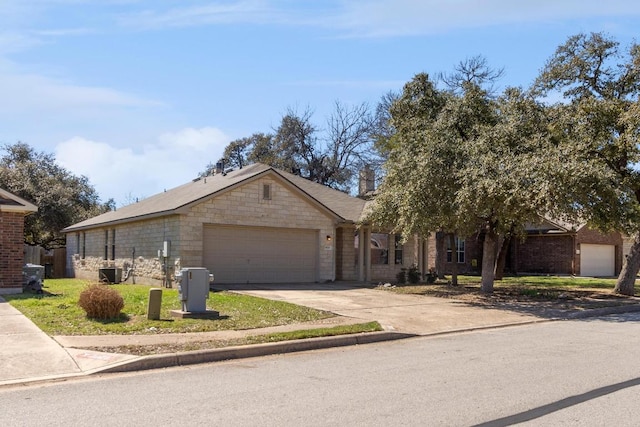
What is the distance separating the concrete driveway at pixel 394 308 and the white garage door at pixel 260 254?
103 centimetres

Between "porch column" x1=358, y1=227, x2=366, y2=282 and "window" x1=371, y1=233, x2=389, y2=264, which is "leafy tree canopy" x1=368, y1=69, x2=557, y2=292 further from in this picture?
"window" x1=371, y1=233, x2=389, y2=264

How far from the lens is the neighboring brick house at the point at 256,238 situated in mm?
21125

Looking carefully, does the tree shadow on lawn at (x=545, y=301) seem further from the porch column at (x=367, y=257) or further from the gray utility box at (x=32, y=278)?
the gray utility box at (x=32, y=278)

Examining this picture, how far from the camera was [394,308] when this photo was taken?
630 inches

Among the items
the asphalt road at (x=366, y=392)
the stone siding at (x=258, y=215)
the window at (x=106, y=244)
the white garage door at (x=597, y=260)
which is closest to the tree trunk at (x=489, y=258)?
the stone siding at (x=258, y=215)

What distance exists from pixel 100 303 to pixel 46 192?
1222 inches

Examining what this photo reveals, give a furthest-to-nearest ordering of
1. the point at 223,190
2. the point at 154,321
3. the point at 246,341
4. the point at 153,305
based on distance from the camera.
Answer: the point at 223,190, the point at 153,305, the point at 154,321, the point at 246,341

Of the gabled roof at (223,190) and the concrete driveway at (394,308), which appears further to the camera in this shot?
the gabled roof at (223,190)

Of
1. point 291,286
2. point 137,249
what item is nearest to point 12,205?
point 137,249

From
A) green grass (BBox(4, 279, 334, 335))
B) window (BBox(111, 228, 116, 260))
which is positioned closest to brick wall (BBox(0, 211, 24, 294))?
green grass (BBox(4, 279, 334, 335))

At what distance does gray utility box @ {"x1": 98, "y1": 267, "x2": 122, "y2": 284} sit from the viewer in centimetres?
2477

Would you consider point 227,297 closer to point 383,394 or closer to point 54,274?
point 383,394

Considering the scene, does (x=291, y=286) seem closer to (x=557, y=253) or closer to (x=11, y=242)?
(x=11, y=242)

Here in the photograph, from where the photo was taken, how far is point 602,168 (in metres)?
15.2
